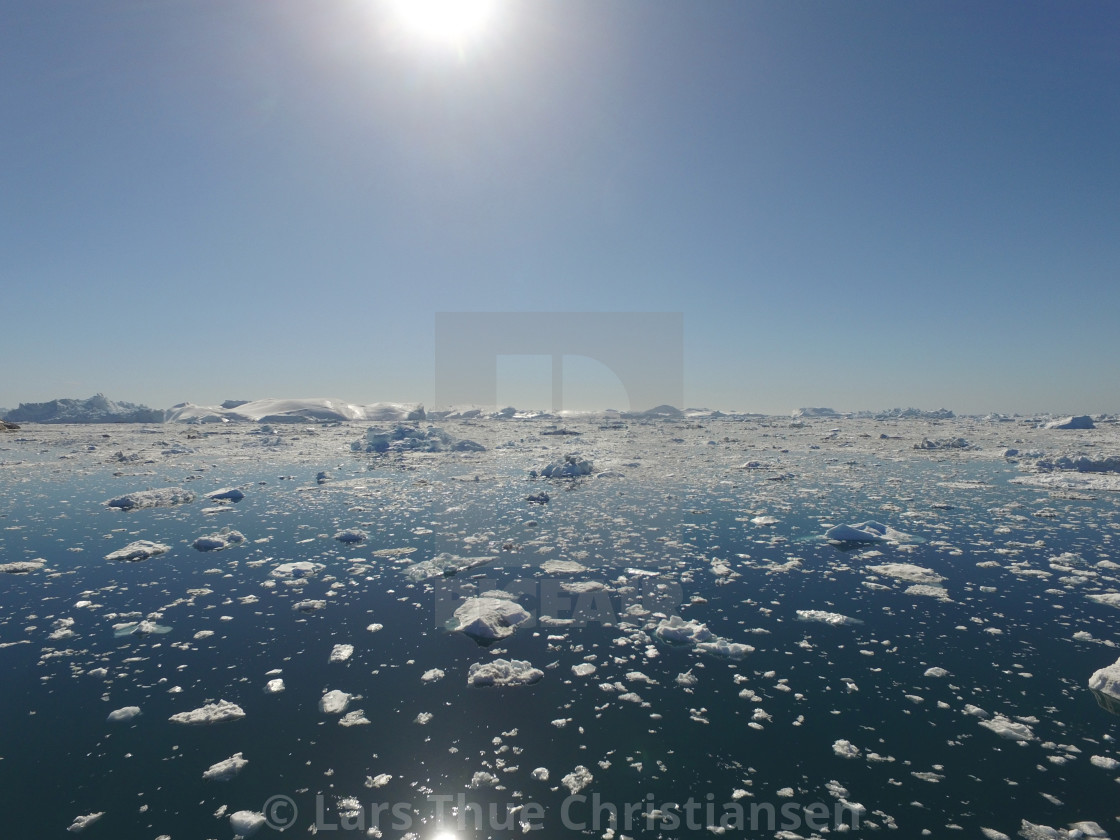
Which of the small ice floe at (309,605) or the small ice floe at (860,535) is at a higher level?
the small ice floe at (860,535)

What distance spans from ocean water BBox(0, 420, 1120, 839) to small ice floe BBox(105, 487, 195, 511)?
1.16 meters

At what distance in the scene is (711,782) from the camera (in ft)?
13.3

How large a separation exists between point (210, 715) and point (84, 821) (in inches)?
47.3

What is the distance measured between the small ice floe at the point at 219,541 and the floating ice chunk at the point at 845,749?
11.0 metres

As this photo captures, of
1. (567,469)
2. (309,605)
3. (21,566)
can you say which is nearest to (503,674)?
(309,605)

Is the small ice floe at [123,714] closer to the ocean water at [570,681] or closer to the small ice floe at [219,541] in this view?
the ocean water at [570,681]

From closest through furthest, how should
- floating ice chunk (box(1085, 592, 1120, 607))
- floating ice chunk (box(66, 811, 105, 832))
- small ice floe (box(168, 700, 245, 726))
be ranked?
1. floating ice chunk (box(66, 811, 105, 832))
2. small ice floe (box(168, 700, 245, 726))
3. floating ice chunk (box(1085, 592, 1120, 607))

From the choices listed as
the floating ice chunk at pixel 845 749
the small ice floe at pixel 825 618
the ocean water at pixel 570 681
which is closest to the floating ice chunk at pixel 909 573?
the ocean water at pixel 570 681

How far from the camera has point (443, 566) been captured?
920 centimetres

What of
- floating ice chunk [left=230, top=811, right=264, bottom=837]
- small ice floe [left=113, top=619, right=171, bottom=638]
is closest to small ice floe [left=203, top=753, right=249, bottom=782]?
floating ice chunk [left=230, top=811, right=264, bottom=837]

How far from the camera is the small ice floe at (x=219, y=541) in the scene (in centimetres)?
1013

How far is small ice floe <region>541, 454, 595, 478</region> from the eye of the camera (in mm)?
19922

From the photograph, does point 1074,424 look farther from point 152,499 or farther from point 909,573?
point 152,499

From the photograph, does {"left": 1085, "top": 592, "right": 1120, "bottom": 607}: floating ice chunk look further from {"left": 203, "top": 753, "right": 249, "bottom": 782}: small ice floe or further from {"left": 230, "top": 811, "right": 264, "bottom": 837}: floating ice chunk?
{"left": 203, "top": 753, "right": 249, "bottom": 782}: small ice floe
